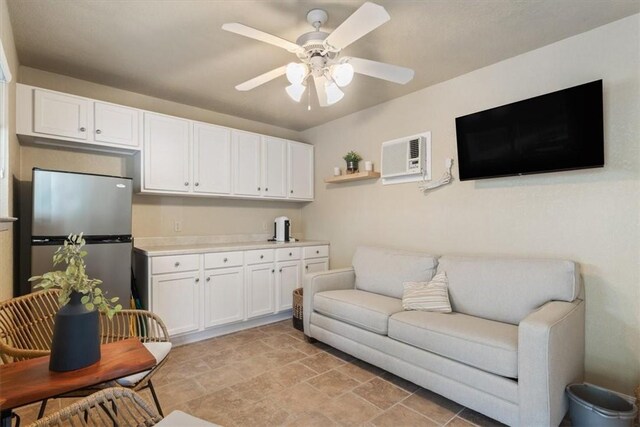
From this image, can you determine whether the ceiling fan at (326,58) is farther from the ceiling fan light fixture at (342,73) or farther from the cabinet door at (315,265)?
the cabinet door at (315,265)

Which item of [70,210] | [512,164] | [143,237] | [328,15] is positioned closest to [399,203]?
[512,164]

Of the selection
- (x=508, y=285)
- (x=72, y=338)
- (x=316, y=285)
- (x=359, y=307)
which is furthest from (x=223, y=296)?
(x=508, y=285)

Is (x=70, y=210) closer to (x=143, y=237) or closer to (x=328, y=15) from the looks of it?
(x=143, y=237)

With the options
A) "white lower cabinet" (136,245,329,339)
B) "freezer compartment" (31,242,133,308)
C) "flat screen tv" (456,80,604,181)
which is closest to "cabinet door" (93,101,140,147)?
"freezer compartment" (31,242,133,308)

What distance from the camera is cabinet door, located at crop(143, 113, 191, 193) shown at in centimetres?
313

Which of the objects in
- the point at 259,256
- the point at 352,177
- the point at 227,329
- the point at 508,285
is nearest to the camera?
the point at 508,285

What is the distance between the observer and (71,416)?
98cm

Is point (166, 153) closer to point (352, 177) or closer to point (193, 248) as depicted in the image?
point (193, 248)

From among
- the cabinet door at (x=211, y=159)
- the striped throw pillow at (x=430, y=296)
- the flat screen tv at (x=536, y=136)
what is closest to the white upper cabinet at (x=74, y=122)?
the cabinet door at (x=211, y=159)

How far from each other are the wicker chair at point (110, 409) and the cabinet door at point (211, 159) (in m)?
2.58

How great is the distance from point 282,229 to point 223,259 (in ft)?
3.58

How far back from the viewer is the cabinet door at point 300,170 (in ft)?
14.1

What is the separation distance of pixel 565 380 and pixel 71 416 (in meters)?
2.41

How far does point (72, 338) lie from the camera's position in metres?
1.21
